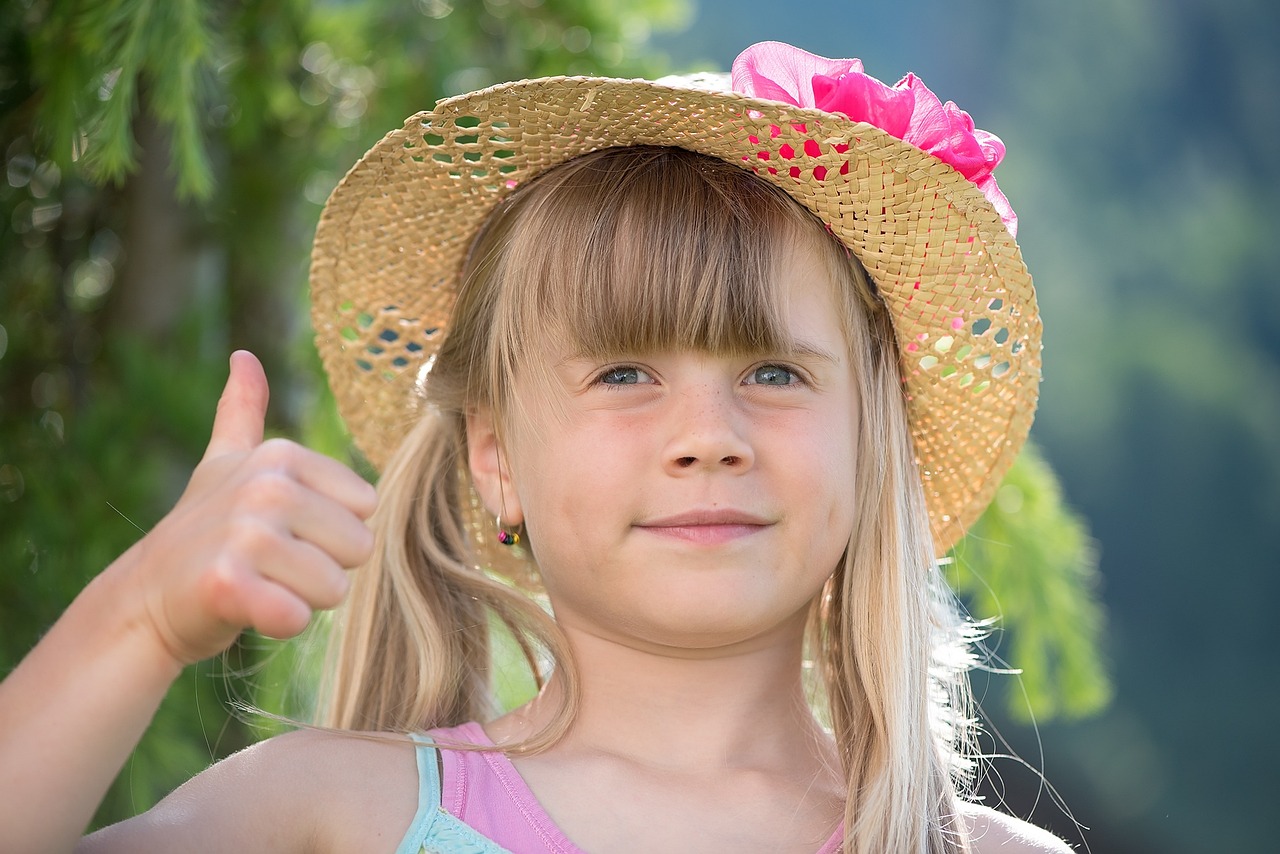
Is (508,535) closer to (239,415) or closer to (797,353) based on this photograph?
(797,353)

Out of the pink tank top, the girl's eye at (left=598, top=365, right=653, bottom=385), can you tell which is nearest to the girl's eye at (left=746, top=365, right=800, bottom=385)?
the girl's eye at (left=598, top=365, right=653, bottom=385)

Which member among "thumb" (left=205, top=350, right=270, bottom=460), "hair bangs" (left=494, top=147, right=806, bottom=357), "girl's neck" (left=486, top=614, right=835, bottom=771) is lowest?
"girl's neck" (left=486, top=614, right=835, bottom=771)

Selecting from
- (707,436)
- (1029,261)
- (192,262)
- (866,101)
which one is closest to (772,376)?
(707,436)

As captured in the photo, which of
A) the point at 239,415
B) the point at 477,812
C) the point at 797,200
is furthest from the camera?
the point at 797,200

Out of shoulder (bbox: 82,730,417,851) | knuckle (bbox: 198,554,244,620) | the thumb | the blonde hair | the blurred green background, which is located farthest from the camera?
the blurred green background

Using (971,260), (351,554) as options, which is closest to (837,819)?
(971,260)

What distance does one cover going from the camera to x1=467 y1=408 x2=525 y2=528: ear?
5.72 feet

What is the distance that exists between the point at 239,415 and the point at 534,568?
847 mm

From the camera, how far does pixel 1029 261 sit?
3924 millimetres

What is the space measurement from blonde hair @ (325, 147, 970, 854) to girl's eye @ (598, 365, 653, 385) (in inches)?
1.1

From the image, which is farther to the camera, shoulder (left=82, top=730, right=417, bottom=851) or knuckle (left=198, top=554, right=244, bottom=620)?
shoulder (left=82, top=730, right=417, bottom=851)

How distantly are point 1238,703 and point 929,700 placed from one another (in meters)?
2.39

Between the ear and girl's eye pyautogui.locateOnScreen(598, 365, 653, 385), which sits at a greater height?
girl's eye pyautogui.locateOnScreen(598, 365, 653, 385)

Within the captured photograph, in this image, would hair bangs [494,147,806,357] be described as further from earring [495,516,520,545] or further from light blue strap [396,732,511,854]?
light blue strap [396,732,511,854]
